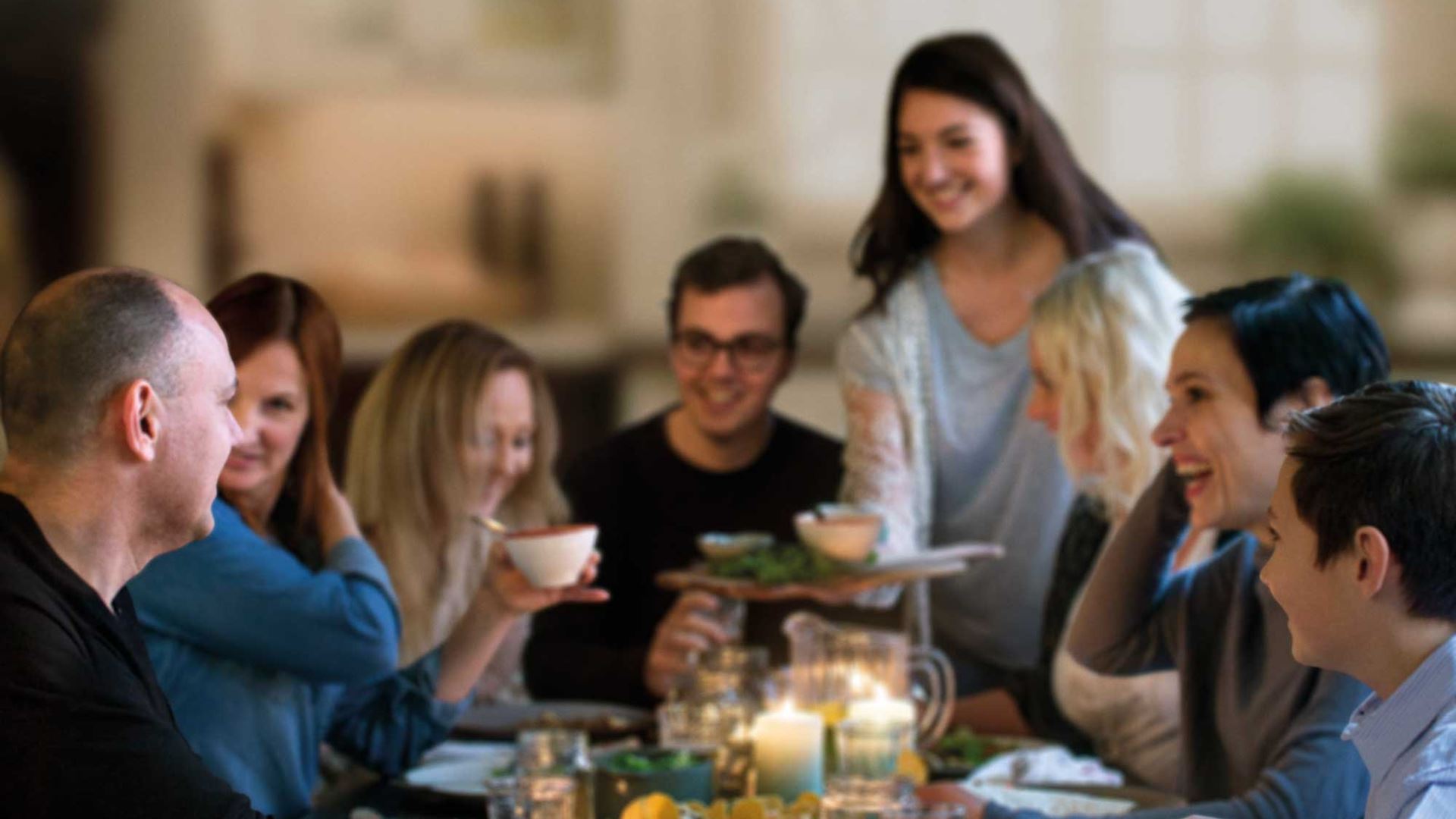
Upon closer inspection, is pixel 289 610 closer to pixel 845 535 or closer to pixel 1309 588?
pixel 845 535

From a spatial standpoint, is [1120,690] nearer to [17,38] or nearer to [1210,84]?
[1210,84]

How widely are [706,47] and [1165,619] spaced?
146 inches

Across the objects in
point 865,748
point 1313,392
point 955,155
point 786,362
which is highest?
point 955,155

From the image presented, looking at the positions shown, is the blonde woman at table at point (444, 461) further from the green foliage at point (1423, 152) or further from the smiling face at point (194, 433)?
the green foliage at point (1423, 152)

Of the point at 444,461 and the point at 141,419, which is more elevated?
the point at 141,419

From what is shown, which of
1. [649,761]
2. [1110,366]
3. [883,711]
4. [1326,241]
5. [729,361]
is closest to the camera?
[649,761]

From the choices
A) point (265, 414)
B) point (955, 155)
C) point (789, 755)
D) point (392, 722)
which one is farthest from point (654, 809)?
point (955, 155)

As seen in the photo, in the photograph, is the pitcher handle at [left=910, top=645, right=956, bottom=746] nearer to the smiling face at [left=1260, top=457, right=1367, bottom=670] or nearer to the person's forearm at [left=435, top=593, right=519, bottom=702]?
the person's forearm at [left=435, top=593, right=519, bottom=702]

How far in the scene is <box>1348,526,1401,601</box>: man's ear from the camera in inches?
54.8

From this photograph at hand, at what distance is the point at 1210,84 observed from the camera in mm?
5715

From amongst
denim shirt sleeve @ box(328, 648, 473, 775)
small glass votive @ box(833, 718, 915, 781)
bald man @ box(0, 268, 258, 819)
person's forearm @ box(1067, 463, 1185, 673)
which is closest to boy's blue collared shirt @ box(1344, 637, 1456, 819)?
small glass votive @ box(833, 718, 915, 781)

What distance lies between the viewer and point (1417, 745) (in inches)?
54.7

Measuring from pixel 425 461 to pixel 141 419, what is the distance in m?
1.40

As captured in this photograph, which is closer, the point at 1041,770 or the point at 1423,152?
the point at 1041,770
